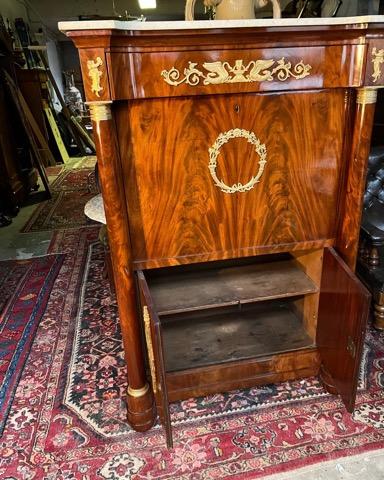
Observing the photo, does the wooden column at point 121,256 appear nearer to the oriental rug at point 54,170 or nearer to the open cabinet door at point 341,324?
the open cabinet door at point 341,324

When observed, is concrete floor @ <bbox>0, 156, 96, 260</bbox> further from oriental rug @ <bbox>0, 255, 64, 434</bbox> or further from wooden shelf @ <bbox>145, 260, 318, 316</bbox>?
wooden shelf @ <bbox>145, 260, 318, 316</bbox>

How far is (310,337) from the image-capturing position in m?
1.47

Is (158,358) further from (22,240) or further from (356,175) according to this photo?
(22,240)

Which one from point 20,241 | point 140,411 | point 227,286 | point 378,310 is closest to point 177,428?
point 140,411

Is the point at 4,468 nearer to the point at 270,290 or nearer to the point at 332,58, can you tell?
the point at 270,290

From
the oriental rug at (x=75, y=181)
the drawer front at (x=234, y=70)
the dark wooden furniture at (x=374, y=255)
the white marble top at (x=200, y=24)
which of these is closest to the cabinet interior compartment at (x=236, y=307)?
the dark wooden furniture at (x=374, y=255)

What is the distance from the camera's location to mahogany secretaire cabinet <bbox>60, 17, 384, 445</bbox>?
961 mm

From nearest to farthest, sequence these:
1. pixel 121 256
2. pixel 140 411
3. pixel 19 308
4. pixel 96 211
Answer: pixel 121 256
pixel 140 411
pixel 96 211
pixel 19 308

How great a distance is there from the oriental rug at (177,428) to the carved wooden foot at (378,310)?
0.05 meters

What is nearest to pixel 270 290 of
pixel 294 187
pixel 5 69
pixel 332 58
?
pixel 294 187

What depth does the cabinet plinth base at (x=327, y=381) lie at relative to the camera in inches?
54.0

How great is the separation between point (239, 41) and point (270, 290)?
0.78 meters

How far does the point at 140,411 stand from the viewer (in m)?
1.28

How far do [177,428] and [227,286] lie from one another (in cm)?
50
